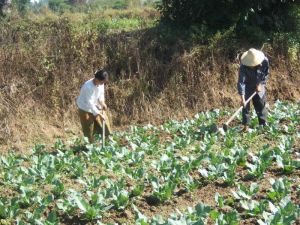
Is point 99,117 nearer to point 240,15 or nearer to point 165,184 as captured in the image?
point 165,184

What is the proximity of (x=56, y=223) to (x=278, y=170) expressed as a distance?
3172mm

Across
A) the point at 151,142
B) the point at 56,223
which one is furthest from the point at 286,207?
the point at 151,142

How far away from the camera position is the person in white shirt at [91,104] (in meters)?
8.95

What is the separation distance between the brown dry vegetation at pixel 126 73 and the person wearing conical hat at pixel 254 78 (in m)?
3.57

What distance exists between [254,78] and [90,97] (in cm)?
315

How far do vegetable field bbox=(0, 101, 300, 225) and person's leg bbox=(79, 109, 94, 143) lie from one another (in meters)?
0.57

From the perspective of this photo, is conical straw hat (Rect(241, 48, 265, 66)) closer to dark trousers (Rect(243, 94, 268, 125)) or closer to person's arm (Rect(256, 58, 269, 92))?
person's arm (Rect(256, 58, 269, 92))

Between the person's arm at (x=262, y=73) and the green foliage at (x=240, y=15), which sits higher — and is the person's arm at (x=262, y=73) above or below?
below

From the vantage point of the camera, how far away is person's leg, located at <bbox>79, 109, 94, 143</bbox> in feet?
30.6

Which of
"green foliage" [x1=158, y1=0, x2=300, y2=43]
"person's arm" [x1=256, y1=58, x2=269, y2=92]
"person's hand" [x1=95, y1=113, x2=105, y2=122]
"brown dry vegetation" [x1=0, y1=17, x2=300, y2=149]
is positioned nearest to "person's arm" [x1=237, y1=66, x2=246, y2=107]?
"person's arm" [x1=256, y1=58, x2=269, y2=92]

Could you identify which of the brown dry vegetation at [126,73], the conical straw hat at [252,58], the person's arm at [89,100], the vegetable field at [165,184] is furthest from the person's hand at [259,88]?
the brown dry vegetation at [126,73]

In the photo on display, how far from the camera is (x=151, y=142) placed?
885cm

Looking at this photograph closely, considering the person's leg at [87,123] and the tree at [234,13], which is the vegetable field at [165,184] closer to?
the person's leg at [87,123]

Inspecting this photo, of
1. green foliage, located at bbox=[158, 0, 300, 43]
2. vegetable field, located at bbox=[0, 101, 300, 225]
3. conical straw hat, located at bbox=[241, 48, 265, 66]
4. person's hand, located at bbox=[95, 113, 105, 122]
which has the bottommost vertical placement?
vegetable field, located at bbox=[0, 101, 300, 225]
